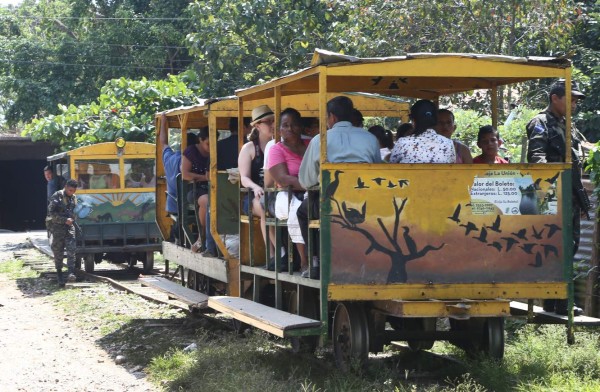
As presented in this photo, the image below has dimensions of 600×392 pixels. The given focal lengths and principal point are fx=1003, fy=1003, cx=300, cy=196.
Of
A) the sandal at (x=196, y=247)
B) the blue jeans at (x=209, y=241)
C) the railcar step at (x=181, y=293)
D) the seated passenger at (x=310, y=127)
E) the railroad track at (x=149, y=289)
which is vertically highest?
the seated passenger at (x=310, y=127)

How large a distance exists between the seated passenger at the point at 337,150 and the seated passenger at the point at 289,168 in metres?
0.24

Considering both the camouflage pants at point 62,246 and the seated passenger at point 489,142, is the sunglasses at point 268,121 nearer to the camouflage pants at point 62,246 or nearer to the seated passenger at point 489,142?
the seated passenger at point 489,142

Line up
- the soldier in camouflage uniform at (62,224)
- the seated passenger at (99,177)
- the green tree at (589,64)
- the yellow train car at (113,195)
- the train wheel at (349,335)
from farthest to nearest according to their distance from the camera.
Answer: the seated passenger at (99,177) < the yellow train car at (113,195) < the soldier in camouflage uniform at (62,224) < the green tree at (589,64) < the train wheel at (349,335)

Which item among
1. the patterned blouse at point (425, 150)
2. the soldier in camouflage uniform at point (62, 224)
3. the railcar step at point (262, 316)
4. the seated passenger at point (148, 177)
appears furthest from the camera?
the seated passenger at point (148, 177)

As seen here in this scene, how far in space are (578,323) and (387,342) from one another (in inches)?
66.7

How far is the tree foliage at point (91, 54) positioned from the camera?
31.6 m

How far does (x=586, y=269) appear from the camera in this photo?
10328mm

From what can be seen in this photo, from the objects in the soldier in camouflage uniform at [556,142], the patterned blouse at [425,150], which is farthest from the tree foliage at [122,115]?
the patterned blouse at [425,150]

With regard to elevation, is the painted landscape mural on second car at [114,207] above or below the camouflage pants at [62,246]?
above

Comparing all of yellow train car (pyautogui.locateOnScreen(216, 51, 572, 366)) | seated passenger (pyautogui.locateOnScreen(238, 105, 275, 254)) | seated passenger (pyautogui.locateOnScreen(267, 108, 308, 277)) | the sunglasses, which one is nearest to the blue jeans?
seated passenger (pyautogui.locateOnScreen(238, 105, 275, 254))

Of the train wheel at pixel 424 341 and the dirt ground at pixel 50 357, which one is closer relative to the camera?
the train wheel at pixel 424 341

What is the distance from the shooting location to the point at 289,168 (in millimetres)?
8836

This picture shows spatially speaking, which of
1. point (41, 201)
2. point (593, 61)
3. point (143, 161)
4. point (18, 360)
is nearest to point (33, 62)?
point (41, 201)

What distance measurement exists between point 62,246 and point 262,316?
982 cm
